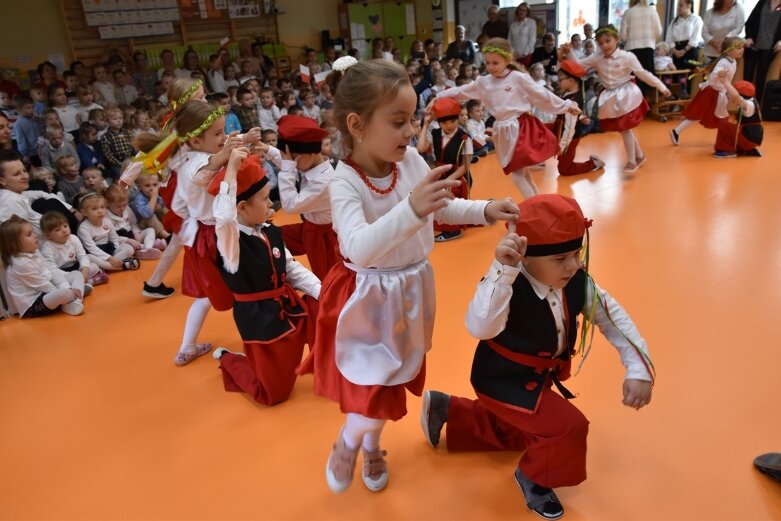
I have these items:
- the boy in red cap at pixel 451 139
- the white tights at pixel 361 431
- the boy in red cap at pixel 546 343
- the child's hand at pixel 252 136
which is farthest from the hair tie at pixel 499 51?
the white tights at pixel 361 431

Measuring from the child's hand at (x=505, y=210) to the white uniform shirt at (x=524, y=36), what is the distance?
8781mm

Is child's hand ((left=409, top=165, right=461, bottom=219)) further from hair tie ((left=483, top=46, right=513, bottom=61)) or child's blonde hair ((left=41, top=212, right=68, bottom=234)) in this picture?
child's blonde hair ((left=41, top=212, right=68, bottom=234))

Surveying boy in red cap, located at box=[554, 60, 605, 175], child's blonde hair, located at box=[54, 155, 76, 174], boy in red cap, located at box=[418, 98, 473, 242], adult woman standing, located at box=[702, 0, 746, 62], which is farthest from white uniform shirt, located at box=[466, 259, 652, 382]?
adult woman standing, located at box=[702, 0, 746, 62]

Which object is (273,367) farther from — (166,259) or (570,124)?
(570,124)

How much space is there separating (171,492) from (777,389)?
219cm

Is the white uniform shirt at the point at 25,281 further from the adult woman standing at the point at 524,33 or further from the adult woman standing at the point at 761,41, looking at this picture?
the adult woman standing at the point at 524,33

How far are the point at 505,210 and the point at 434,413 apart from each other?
818 millimetres

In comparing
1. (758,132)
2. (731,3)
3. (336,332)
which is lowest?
(758,132)

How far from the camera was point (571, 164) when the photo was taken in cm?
542

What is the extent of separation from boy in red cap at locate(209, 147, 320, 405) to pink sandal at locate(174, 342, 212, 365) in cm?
47

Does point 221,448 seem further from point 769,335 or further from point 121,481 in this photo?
point 769,335

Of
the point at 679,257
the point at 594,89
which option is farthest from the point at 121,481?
the point at 594,89

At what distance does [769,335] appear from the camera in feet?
7.91

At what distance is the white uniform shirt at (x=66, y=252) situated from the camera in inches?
148
